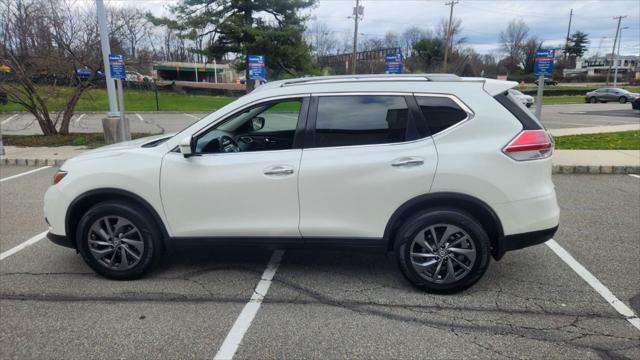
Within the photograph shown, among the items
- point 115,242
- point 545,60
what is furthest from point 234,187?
point 545,60

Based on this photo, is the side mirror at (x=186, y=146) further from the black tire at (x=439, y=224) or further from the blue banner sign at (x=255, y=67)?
the blue banner sign at (x=255, y=67)

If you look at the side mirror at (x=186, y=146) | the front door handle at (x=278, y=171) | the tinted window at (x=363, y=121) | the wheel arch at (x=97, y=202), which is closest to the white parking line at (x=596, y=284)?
the tinted window at (x=363, y=121)

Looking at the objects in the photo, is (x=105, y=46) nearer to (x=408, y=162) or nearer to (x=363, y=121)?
(x=363, y=121)

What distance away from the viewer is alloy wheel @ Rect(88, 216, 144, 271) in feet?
12.7

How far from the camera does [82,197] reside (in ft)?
12.6

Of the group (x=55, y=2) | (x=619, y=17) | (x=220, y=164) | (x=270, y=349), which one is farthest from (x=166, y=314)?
(x=619, y=17)

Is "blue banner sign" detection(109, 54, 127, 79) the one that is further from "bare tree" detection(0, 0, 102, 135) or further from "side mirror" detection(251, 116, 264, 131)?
"side mirror" detection(251, 116, 264, 131)

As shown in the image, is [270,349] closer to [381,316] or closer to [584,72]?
[381,316]

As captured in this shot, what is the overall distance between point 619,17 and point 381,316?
81.3m

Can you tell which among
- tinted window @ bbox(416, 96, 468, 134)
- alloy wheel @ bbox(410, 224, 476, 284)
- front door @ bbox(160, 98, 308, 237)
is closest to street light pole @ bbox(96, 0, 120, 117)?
front door @ bbox(160, 98, 308, 237)

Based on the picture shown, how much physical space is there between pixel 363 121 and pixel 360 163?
38cm

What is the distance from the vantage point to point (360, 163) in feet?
11.5

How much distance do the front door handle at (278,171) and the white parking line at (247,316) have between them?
1.04m

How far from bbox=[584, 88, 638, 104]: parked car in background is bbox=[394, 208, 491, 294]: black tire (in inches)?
1543
